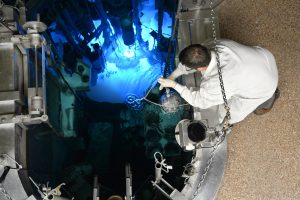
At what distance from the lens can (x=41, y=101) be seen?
9.77 ft

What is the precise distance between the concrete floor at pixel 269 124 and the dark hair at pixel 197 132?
75 cm

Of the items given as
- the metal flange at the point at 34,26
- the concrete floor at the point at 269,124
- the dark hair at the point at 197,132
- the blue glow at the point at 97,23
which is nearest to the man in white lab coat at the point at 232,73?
the dark hair at the point at 197,132

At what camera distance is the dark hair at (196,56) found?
9.69ft

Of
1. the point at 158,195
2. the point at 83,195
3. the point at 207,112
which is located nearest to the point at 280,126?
the point at 207,112

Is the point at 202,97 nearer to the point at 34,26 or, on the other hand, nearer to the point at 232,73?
the point at 232,73

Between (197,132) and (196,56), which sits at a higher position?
(196,56)

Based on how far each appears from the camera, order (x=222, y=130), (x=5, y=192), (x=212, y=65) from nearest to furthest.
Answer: (x=5, y=192) → (x=212, y=65) → (x=222, y=130)

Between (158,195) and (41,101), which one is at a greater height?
(41,101)

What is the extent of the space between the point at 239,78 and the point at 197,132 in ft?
2.30

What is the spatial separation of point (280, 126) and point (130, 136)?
2.37 metres

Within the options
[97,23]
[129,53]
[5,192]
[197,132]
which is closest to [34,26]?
[5,192]

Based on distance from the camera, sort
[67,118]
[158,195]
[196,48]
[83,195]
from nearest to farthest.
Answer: [196,48] < [158,195] < [83,195] < [67,118]

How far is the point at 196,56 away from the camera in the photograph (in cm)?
295

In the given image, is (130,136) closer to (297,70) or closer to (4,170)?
(4,170)
